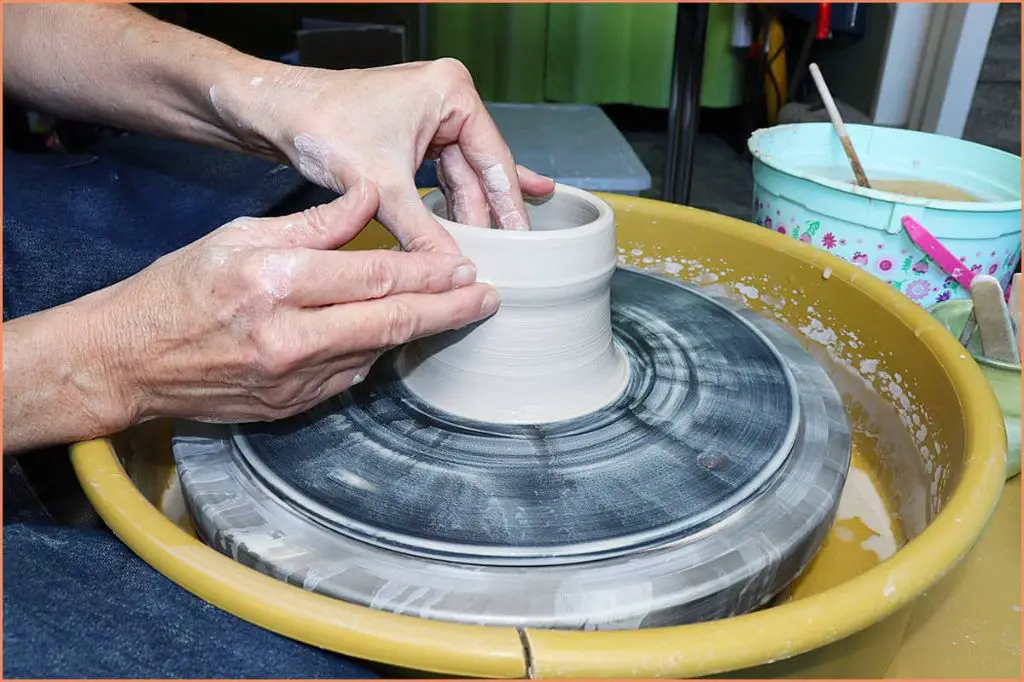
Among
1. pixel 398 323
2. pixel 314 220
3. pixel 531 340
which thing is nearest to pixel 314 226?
pixel 314 220

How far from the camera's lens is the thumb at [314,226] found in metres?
0.63

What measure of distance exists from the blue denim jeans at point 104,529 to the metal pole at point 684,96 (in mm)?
708

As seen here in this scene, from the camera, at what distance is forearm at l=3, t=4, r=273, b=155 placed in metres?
0.89

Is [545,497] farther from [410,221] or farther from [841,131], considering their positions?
[841,131]

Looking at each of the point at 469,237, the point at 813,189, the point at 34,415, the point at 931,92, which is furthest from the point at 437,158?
the point at 931,92

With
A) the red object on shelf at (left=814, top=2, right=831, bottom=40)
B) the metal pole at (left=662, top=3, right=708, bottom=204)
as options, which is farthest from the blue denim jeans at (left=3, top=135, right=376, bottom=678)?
the red object on shelf at (left=814, top=2, right=831, bottom=40)

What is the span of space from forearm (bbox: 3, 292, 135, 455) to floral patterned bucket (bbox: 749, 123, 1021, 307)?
911 millimetres

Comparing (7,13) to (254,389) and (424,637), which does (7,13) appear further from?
(424,637)

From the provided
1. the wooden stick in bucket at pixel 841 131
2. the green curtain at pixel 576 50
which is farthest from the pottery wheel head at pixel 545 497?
the green curtain at pixel 576 50

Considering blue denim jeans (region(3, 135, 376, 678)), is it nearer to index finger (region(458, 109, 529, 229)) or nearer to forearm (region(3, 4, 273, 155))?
forearm (region(3, 4, 273, 155))

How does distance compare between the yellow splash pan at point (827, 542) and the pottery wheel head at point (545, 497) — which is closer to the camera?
the yellow splash pan at point (827, 542)

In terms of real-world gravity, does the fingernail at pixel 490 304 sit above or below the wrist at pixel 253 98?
below

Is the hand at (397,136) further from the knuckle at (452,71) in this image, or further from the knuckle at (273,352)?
the knuckle at (273,352)

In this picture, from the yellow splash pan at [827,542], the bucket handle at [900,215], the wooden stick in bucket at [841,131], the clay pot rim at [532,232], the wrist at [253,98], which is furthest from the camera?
the wooden stick in bucket at [841,131]
